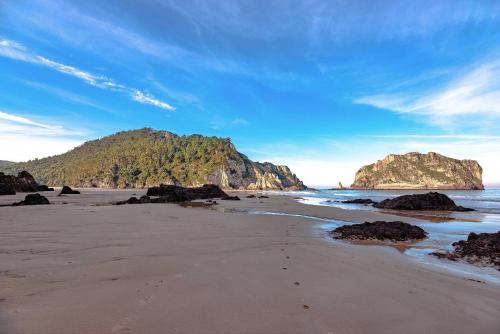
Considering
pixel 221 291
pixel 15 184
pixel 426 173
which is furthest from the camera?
pixel 426 173

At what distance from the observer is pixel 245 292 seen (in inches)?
131

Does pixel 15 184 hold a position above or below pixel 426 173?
below

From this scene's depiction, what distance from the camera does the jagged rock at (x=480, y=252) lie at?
6172 mm

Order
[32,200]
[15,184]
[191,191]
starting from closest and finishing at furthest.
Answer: [32,200] → [191,191] → [15,184]

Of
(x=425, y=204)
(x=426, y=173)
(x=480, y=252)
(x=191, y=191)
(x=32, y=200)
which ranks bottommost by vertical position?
(x=480, y=252)

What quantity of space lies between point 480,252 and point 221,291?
6388mm

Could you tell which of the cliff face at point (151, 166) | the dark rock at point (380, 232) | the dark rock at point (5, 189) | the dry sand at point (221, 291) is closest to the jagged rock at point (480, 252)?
the dry sand at point (221, 291)

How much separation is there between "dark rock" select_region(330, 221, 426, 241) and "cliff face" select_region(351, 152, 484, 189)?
168 meters

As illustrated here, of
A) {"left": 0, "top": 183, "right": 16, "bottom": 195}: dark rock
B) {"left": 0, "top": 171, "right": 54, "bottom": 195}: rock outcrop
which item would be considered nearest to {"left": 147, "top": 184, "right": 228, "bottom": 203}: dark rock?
{"left": 0, "top": 183, "right": 16, "bottom": 195}: dark rock

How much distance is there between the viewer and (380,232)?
28.9 ft

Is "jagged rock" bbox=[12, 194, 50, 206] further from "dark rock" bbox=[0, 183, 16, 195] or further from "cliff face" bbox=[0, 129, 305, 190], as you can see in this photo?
"cliff face" bbox=[0, 129, 305, 190]

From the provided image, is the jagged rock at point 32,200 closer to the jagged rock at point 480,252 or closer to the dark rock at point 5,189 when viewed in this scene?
the dark rock at point 5,189

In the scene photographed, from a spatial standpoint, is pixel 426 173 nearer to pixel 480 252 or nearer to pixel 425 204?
pixel 425 204

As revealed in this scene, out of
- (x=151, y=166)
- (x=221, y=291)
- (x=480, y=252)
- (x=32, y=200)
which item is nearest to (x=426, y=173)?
(x=151, y=166)
